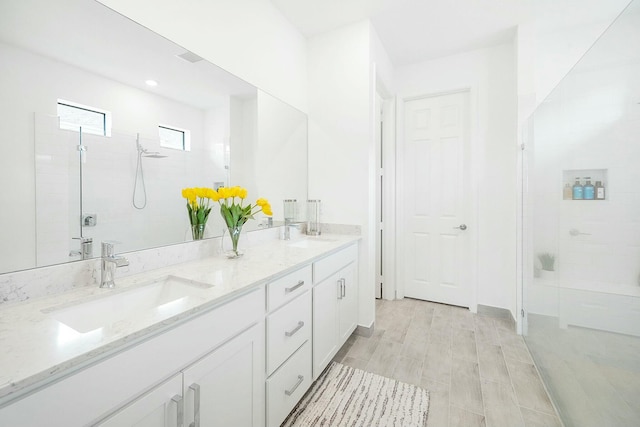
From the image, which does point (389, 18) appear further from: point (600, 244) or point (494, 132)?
point (600, 244)

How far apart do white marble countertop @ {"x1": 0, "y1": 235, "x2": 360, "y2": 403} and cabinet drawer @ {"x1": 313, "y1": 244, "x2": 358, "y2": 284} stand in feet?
0.92

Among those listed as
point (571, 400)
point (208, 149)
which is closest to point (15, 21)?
point (208, 149)

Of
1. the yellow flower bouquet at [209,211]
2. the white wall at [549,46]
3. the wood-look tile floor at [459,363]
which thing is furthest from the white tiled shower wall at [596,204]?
the yellow flower bouquet at [209,211]

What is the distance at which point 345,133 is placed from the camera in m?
2.43

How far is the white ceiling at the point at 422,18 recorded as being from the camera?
2182 mm

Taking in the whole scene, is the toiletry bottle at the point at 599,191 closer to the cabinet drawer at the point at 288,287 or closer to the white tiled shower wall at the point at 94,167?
the cabinet drawer at the point at 288,287

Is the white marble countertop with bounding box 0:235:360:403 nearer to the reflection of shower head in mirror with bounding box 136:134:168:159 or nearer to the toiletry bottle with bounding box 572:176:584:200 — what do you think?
the reflection of shower head in mirror with bounding box 136:134:168:159

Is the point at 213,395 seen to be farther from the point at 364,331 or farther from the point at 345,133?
the point at 345,133

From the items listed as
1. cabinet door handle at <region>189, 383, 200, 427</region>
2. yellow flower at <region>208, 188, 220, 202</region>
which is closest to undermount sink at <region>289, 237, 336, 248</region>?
yellow flower at <region>208, 188, 220, 202</region>

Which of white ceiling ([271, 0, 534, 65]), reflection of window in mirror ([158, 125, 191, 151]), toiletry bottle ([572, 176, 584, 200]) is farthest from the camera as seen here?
white ceiling ([271, 0, 534, 65])

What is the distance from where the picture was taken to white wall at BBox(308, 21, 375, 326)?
2.35 m

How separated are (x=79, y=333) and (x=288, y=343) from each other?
899 millimetres

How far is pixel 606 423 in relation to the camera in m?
1.06

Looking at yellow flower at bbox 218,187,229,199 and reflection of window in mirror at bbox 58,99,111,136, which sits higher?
reflection of window in mirror at bbox 58,99,111,136
